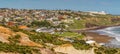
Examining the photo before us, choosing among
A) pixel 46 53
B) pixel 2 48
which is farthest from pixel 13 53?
pixel 46 53

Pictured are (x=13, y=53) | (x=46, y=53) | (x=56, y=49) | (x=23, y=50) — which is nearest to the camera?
(x=13, y=53)

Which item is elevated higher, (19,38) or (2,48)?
(19,38)

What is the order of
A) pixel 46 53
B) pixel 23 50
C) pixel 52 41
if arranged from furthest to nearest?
1. pixel 52 41
2. pixel 46 53
3. pixel 23 50

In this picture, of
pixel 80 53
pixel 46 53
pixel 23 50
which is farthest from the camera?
pixel 80 53

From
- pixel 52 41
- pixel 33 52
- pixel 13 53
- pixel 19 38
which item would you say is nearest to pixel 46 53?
pixel 33 52

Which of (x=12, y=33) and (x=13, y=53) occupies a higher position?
(x=12, y=33)

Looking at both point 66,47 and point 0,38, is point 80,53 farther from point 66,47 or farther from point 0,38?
point 0,38

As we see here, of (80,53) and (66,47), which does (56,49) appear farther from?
(80,53)

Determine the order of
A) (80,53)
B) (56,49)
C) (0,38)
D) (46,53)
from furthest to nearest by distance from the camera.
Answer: (80,53), (56,49), (0,38), (46,53)

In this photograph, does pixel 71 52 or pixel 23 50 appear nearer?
pixel 23 50
